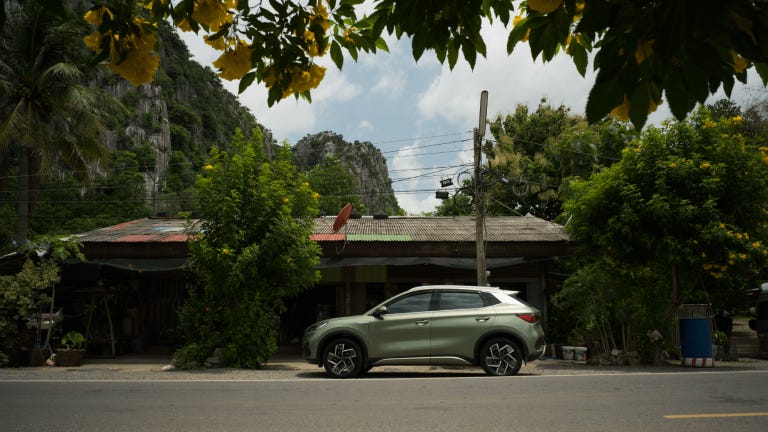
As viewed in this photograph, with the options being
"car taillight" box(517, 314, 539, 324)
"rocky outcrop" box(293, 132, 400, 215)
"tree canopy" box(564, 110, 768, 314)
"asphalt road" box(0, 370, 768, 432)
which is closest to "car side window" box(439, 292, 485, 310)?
"car taillight" box(517, 314, 539, 324)

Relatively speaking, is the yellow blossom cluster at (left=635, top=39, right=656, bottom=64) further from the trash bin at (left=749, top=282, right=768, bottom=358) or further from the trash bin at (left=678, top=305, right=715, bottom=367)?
the trash bin at (left=749, top=282, right=768, bottom=358)

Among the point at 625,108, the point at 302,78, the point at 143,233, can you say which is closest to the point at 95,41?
the point at 302,78

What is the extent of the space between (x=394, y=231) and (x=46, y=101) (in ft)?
44.6

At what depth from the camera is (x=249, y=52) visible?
2783mm

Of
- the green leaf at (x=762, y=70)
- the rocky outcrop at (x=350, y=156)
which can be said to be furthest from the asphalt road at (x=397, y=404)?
the rocky outcrop at (x=350, y=156)

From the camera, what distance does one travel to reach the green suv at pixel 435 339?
11.1m

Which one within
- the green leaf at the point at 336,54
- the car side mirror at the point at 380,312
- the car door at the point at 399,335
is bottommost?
the car door at the point at 399,335

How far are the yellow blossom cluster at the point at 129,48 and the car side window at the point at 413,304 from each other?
365 inches

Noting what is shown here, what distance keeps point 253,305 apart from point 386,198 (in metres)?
102

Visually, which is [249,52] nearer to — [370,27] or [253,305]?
[370,27]

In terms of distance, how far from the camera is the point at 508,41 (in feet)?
7.83

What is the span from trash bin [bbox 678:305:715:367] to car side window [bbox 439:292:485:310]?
5.07 m

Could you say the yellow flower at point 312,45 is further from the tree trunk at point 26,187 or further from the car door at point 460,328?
the tree trunk at point 26,187

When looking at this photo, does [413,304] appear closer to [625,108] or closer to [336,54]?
[336,54]
